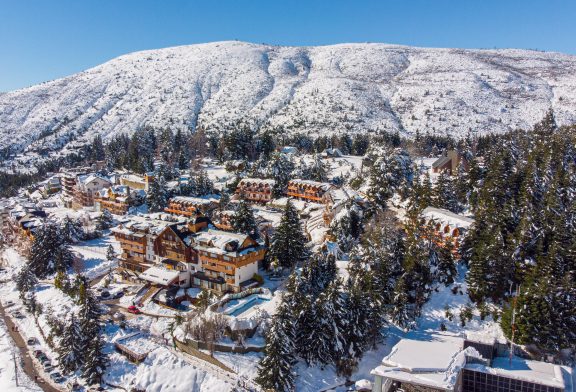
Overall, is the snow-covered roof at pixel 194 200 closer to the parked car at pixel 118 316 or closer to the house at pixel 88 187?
the house at pixel 88 187

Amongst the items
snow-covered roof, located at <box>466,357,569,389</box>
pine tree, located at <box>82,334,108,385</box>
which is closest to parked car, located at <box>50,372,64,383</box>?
pine tree, located at <box>82,334,108,385</box>

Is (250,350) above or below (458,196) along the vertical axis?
below

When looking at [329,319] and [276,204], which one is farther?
[276,204]

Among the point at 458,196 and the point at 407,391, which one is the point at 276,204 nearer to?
the point at 458,196

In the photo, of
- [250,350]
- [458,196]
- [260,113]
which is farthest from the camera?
[260,113]

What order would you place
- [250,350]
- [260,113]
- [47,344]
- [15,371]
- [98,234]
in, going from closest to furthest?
1. [250,350]
2. [15,371]
3. [47,344]
4. [98,234]
5. [260,113]

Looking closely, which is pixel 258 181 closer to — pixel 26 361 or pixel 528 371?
pixel 26 361

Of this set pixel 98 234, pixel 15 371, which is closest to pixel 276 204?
pixel 98 234

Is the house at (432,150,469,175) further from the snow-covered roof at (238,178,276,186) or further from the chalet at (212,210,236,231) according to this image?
the chalet at (212,210,236,231)
